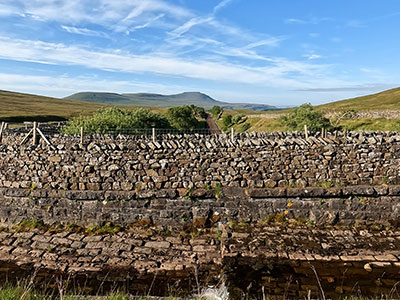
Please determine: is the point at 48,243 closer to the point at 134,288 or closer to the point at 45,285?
the point at 45,285

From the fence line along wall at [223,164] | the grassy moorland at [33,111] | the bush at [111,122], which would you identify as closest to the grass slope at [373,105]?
the bush at [111,122]

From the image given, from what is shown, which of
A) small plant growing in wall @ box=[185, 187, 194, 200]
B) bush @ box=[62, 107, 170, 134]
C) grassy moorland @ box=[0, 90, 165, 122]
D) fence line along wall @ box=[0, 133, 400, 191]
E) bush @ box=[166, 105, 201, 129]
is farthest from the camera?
grassy moorland @ box=[0, 90, 165, 122]

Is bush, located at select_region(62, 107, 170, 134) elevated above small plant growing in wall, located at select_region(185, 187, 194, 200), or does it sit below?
above

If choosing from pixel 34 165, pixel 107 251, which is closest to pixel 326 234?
pixel 107 251

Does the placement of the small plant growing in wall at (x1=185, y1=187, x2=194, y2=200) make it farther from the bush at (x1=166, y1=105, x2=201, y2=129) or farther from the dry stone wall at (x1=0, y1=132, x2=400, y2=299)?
the bush at (x1=166, y1=105, x2=201, y2=129)


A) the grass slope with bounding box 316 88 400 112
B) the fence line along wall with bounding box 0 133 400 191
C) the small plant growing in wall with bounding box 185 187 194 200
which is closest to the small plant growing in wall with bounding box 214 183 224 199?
the fence line along wall with bounding box 0 133 400 191

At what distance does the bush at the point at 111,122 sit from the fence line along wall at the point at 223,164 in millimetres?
8533

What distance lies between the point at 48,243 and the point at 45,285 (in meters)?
2.38

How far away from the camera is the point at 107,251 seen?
8516 millimetres

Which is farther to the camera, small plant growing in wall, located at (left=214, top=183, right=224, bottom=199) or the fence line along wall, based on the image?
the fence line along wall

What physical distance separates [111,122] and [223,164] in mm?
12991

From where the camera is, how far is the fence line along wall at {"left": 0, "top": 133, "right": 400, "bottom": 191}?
1030cm

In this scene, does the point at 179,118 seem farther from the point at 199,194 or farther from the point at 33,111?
the point at 33,111

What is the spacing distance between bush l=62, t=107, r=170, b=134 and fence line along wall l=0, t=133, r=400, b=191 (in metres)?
8.53
